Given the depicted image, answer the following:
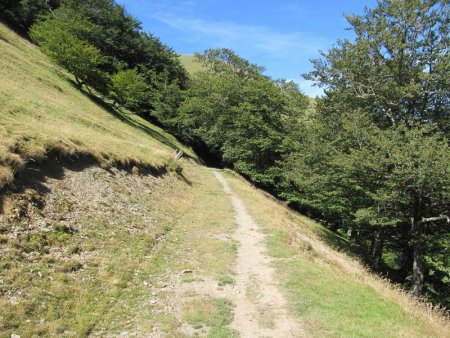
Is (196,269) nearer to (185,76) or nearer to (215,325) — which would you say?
(215,325)

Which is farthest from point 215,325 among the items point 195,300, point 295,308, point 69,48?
point 69,48

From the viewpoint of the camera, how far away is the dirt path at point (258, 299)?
26.9ft

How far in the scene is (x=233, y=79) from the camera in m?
49.8

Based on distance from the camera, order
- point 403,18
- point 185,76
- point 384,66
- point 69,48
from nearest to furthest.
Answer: point 403,18 → point 384,66 → point 69,48 → point 185,76

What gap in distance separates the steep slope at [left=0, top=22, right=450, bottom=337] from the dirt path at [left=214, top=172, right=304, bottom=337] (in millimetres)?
45

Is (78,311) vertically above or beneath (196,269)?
beneath

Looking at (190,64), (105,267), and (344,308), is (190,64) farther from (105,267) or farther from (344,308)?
(344,308)

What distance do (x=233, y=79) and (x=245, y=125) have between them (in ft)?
30.6

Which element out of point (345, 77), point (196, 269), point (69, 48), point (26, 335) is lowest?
point (26, 335)

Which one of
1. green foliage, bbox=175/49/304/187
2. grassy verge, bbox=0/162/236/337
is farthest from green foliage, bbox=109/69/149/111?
grassy verge, bbox=0/162/236/337

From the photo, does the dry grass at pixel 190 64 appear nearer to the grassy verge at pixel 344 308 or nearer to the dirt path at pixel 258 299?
the dirt path at pixel 258 299

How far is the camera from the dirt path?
322 inches

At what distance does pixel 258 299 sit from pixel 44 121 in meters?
15.4

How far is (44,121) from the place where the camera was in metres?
19.2
